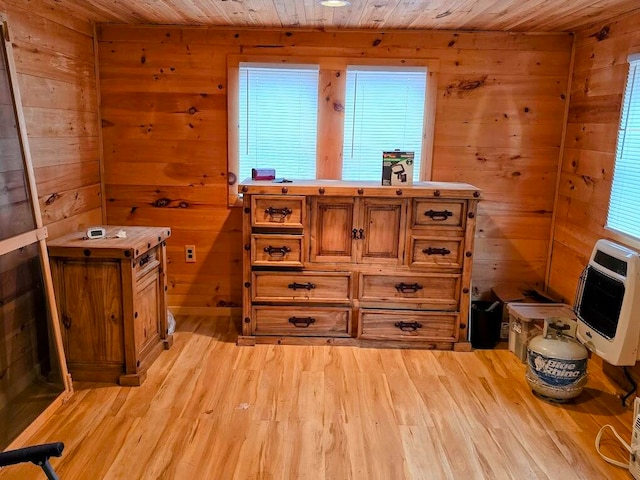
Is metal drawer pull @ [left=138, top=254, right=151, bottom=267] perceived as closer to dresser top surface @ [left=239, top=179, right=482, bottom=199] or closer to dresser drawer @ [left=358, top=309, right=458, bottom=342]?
dresser top surface @ [left=239, top=179, right=482, bottom=199]

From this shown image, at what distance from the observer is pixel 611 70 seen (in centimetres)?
318

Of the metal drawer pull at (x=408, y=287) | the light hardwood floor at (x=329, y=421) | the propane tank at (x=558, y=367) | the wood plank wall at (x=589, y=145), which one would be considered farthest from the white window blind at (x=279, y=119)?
the propane tank at (x=558, y=367)

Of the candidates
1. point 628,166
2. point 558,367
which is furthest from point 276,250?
point 628,166

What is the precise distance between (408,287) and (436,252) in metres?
0.29

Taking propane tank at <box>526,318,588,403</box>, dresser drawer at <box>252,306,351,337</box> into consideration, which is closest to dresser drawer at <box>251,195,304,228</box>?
dresser drawer at <box>252,306,351,337</box>

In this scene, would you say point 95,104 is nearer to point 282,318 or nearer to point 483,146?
point 282,318

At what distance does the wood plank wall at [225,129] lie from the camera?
144 inches

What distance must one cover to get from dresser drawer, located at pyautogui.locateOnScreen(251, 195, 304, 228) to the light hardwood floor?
84 centimetres

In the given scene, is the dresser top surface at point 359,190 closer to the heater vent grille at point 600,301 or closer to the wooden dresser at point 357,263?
the wooden dresser at point 357,263

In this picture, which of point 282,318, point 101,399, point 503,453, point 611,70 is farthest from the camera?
point 282,318

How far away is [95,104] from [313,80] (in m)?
1.54

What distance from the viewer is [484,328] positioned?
3562 millimetres

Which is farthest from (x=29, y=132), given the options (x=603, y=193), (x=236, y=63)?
(x=603, y=193)

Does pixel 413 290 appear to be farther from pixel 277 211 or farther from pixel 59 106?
pixel 59 106
